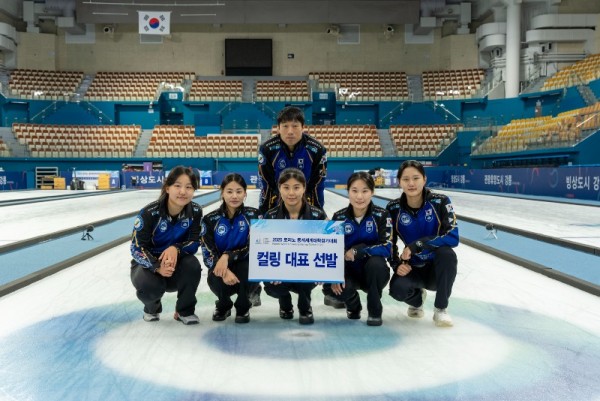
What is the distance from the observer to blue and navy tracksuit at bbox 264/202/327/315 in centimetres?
318

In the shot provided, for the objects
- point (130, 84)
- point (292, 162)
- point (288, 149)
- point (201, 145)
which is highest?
point (130, 84)

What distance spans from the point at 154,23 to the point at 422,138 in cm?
1524

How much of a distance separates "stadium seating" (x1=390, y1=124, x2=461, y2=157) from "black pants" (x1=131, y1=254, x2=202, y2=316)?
24282 mm

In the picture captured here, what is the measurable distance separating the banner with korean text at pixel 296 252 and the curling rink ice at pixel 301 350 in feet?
1.10

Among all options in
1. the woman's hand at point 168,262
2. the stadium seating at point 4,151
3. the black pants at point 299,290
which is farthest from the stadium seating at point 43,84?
the black pants at point 299,290

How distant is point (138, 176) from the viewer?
25047mm

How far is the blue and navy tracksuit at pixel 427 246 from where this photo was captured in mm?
3119

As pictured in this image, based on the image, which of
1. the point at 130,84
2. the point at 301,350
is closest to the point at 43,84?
the point at 130,84

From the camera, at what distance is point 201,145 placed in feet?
88.1

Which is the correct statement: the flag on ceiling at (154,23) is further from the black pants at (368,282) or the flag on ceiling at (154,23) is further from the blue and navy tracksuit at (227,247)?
the black pants at (368,282)

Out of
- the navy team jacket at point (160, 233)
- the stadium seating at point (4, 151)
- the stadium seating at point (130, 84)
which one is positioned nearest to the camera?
the navy team jacket at point (160, 233)

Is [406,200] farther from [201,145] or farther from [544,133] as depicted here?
[201,145]

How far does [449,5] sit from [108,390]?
3340cm

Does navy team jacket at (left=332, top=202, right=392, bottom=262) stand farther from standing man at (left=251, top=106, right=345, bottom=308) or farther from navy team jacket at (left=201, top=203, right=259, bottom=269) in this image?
standing man at (left=251, top=106, right=345, bottom=308)
